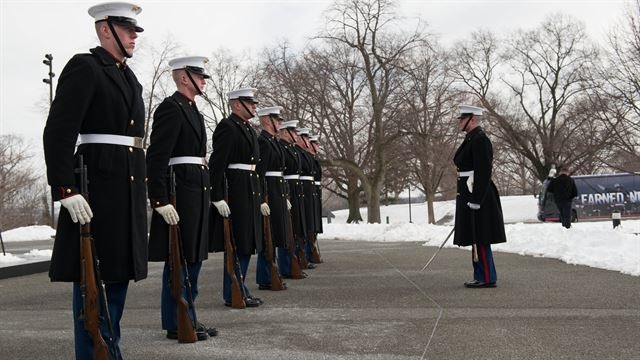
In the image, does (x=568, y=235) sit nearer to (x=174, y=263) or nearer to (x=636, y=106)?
(x=636, y=106)

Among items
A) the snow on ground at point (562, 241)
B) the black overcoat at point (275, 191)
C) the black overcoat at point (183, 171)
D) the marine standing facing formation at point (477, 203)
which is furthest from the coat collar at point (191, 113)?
the snow on ground at point (562, 241)

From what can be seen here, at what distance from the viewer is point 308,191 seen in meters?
10.7

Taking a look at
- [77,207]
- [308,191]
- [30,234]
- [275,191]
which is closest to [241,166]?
[275,191]

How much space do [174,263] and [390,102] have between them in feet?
83.5

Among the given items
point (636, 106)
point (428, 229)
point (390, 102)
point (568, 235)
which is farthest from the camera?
point (390, 102)

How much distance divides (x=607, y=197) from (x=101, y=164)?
30494 millimetres

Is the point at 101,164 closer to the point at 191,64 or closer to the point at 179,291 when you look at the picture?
the point at 179,291

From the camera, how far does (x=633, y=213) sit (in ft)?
99.6

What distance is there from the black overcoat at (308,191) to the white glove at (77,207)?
6849mm

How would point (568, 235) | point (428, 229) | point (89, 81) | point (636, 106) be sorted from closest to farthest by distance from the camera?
point (89, 81) → point (568, 235) → point (636, 106) → point (428, 229)

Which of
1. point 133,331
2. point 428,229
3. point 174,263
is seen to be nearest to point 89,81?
point 174,263

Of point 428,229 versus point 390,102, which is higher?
Result: point 390,102

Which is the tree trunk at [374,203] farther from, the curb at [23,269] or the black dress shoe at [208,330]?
the black dress shoe at [208,330]

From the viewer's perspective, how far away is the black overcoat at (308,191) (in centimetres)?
1060
